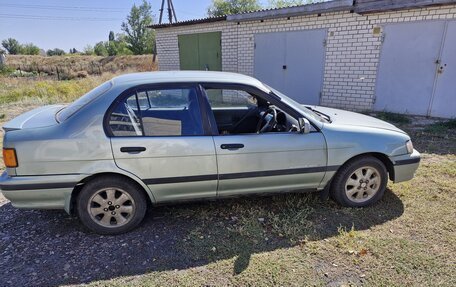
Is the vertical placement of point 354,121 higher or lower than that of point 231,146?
higher

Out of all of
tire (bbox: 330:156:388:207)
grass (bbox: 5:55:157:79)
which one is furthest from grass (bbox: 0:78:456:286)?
grass (bbox: 5:55:157:79)

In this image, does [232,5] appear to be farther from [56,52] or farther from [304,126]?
[56,52]

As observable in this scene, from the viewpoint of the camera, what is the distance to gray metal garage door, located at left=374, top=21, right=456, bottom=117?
6719mm

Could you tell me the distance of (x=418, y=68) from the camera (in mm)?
7078

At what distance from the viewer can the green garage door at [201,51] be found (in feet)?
34.4

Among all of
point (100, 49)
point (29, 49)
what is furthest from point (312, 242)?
point (29, 49)

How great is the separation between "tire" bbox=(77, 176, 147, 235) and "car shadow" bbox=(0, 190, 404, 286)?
0.40ft

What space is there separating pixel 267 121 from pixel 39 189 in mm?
2373

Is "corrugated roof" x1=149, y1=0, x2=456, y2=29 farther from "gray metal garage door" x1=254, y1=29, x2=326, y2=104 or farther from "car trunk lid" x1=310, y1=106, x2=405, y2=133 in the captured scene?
"car trunk lid" x1=310, y1=106, x2=405, y2=133

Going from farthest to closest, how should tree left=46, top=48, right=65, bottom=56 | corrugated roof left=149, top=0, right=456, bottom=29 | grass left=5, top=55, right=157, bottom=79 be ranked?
tree left=46, top=48, right=65, bottom=56
grass left=5, top=55, right=157, bottom=79
corrugated roof left=149, top=0, right=456, bottom=29

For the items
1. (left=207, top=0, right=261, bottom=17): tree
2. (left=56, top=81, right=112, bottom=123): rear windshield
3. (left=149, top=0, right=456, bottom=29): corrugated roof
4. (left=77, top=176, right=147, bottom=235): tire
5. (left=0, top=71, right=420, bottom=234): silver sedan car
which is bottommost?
(left=77, top=176, right=147, bottom=235): tire

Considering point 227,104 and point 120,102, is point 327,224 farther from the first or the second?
point 120,102

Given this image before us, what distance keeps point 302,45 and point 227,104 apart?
5.84 m

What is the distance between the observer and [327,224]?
2.99m
